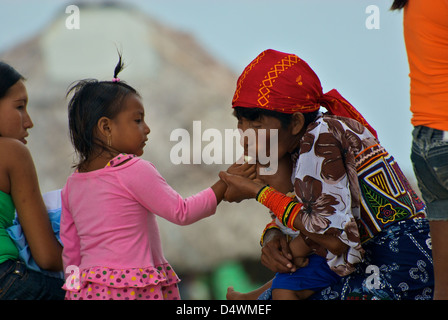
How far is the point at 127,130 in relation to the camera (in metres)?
2.98

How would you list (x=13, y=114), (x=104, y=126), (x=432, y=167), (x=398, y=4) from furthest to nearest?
1. (x=13, y=114)
2. (x=104, y=126)
3. (x=398, y=4)
4. (x=432, y=167)

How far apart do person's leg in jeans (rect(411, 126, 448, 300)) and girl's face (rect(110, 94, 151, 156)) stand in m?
1.39

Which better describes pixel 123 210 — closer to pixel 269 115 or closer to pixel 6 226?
pixel 6 226

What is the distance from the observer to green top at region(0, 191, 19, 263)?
2959 mm

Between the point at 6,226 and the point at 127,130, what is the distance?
0.84 meters

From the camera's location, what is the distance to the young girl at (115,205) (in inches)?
111

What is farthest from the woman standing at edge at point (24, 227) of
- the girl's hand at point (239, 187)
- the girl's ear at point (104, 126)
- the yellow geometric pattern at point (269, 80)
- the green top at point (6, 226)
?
the yellow geometric pattern at point (269, 80)

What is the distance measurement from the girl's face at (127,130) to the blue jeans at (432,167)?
1.38 meters

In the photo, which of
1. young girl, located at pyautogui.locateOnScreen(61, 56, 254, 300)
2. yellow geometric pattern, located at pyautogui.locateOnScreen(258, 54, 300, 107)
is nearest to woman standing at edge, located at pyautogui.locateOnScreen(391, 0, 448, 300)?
yellow geometric pattern, located at pyautogui.locateOnScreen(258, 54, 300, 107)

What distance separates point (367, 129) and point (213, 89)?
4.85m

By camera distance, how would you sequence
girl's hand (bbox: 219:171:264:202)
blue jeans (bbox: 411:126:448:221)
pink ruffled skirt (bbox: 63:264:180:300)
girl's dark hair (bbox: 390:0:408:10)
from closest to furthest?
blue jeans (bbox: 411:126:448:221) → girl's dark hair (bbox: 390:0:408:10) → pink ruffled skirt (bbox: 63:264:180:300) → girl's hand (bbox: 219:171:264:202)

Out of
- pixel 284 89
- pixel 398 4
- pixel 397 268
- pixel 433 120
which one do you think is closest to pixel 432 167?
pixel 433 120

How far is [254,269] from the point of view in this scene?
6828 millimetres

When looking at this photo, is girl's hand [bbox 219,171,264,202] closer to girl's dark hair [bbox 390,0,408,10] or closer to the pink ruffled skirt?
the pink ruffled skirt
